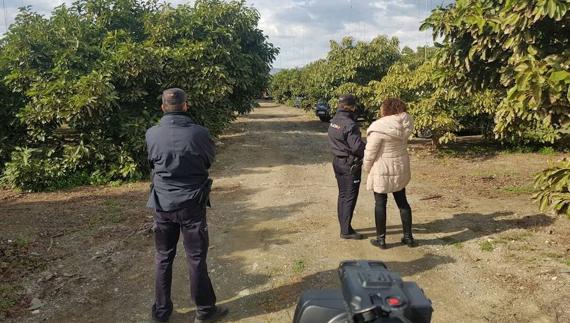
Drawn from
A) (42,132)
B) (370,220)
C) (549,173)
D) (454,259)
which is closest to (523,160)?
(370,220)

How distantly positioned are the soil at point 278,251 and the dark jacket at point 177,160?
114 cm

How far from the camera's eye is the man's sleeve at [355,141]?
530cm

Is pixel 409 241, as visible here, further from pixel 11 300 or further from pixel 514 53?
pixel 11 300

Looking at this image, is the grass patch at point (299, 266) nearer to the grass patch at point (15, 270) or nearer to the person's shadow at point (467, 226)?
the person's shadow at point (467, 226)

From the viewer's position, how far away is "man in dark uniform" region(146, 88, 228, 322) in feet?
11.8

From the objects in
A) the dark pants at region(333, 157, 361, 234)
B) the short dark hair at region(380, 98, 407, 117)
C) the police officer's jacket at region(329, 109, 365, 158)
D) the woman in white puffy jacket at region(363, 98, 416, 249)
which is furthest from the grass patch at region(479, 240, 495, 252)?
the short dark hair at region(380, 98, 407, 117)

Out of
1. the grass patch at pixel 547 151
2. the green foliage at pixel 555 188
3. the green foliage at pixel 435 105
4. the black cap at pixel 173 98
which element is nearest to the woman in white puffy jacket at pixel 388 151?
the green foliage at pixel 555 188

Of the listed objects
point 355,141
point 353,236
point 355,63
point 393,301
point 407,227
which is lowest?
point 353,236

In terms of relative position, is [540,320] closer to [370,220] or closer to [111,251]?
[370,220]

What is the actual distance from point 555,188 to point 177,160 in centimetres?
323

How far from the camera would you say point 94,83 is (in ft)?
28.7

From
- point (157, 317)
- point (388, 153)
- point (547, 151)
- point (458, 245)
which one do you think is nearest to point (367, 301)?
point (157, 317)

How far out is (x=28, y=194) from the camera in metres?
8.62

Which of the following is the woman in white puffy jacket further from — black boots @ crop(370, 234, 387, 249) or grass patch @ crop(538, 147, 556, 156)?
grass patch @ crop(538, 147, 556, 156)
